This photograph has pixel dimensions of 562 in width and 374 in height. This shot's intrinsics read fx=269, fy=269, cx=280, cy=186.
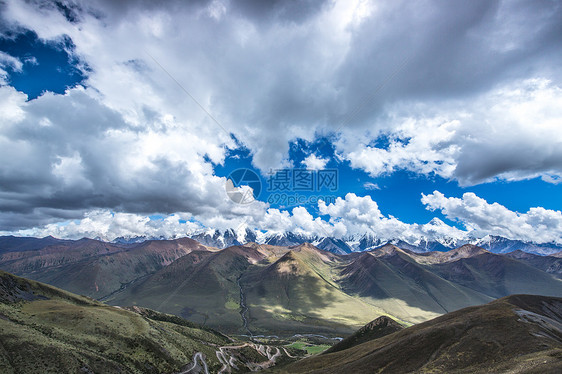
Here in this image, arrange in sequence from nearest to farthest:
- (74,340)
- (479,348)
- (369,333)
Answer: (479,348)
(74,340)
(369,333)

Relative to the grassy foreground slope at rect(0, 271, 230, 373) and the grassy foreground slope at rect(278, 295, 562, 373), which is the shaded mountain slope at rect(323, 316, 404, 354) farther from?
the grassy foreground slope at rect(0, 271, 230, 373)

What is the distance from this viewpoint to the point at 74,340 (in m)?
91.1

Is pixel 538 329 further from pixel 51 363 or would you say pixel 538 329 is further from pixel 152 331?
pixel 152 331

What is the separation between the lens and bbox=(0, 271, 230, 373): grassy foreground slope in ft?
244

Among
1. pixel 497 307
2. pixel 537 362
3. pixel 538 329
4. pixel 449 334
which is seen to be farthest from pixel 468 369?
pixel 497 307

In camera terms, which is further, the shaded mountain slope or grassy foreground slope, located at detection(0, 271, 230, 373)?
the shaded mountain slope

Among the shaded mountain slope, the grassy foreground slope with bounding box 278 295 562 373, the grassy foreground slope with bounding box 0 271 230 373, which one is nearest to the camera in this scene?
the grassy foreground slope with bounding box 278 295 562 373

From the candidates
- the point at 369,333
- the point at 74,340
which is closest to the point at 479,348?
Answer: the point at 369,333

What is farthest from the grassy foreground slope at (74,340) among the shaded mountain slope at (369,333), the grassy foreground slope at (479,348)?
the grassy foreground slope at (479,348)

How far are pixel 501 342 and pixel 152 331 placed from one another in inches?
4975

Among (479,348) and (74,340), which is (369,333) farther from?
(74,340)

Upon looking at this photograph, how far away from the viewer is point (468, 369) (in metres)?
55.6

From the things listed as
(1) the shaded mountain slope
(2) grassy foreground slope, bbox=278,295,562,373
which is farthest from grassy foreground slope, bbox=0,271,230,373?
(2) grassy foreground slope, bbox=278,295,562,373

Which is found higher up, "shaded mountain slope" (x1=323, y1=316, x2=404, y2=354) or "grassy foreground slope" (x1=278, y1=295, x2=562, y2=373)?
"grassy foreground slope" (x1=278, y1=295, x2=562, y2=373)
